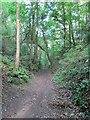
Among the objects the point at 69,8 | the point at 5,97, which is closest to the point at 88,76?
the point at 5,97

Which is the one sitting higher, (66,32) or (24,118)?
(66,32)

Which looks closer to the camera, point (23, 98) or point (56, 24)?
point (23, 98)

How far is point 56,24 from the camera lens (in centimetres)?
1880

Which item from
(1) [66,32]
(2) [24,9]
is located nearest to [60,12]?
(1) [66,32]

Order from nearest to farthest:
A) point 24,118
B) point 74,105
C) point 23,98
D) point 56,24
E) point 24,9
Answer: point 24,118
point 74,105
point 23,98
point 24,9
point 56,24

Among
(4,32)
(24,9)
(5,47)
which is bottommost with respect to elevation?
(5,47)

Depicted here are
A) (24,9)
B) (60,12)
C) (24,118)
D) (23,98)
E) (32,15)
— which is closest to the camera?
(24,118)

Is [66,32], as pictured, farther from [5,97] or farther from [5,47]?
[5,97]

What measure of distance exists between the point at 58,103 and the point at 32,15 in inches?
562

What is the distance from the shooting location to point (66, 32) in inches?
766

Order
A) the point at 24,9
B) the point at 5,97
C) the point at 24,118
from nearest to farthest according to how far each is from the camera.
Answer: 1. the point at 24,118
2. the point at 5,97
3. the point at 24,9

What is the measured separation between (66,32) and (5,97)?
1638 centimetres

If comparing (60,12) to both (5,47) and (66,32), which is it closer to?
(66,32)

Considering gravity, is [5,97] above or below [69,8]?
below
